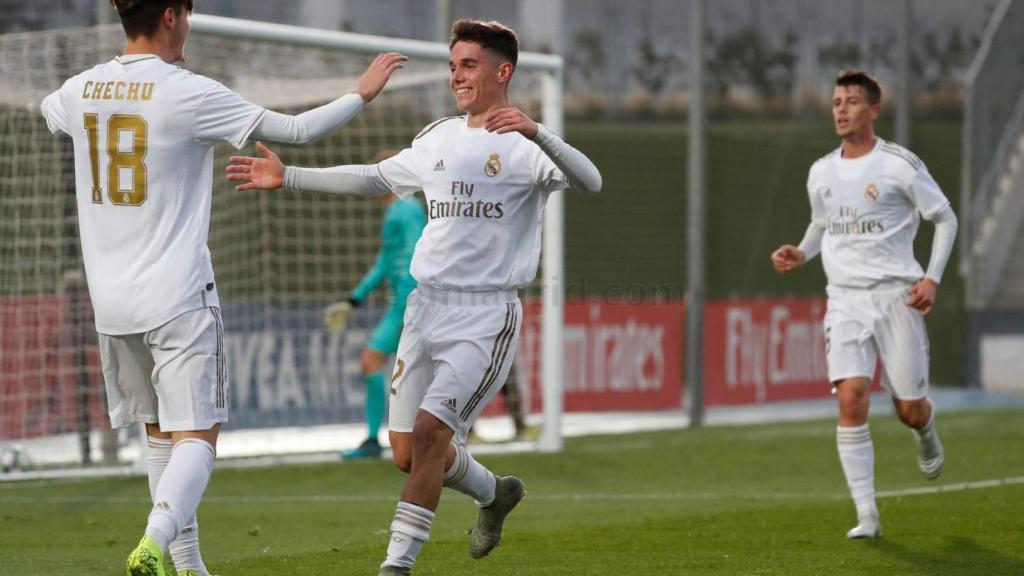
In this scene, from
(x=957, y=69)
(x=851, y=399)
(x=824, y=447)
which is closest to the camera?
(x=851, y=399)

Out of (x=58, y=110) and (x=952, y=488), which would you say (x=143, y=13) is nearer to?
(x=58, y=110)

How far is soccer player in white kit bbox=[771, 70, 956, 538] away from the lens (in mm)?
8023

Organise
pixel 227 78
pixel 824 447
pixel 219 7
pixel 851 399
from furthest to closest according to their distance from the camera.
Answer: pixel 219 7
pixel 824 447
pixel 227 78
pixel 851 399

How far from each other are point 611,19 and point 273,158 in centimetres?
2083

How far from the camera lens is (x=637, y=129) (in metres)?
25.4

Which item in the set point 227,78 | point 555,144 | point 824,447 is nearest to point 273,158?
point 555,144

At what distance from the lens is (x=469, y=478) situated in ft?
21.2

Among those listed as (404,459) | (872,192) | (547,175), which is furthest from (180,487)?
(872,192)

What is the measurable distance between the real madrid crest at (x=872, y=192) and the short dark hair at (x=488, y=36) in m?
2.56

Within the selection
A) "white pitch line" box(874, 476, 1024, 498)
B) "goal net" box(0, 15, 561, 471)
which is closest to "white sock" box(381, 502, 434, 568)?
"white pitch line" box(874, 476, 1024, 498)

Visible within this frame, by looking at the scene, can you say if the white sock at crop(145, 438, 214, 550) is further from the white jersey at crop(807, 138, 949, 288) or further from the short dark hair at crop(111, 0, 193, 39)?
the white jersey at crop(807, 138, 949, 288)

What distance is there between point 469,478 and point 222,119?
187cm

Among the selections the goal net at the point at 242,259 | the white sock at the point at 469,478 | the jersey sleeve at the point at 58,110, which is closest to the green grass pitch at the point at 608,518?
the white sock at the point at 469,478

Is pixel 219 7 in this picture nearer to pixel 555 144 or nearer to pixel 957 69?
pixel 957 69
